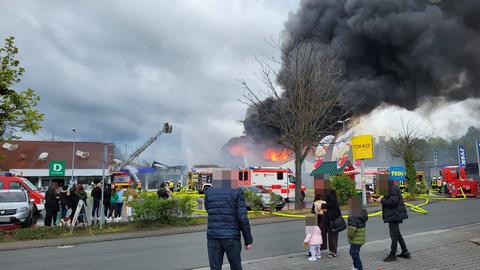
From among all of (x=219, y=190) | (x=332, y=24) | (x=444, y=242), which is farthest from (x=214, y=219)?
(x=332, y=24)

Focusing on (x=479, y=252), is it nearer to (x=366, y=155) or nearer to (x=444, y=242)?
(x=444, y=242)

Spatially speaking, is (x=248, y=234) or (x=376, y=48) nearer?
(x=248, y=234)

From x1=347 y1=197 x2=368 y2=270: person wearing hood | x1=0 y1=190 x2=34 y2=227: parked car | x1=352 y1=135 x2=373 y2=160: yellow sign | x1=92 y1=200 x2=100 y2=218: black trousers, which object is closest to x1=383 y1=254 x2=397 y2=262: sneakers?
x1=347 y1=197 x2=368 y2=270: person wearing hood

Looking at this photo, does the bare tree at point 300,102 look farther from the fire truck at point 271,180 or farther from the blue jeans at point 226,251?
the blue jeans at point 226,251

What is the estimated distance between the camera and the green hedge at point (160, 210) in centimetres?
1206

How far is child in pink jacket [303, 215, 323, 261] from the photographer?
657 centimetres

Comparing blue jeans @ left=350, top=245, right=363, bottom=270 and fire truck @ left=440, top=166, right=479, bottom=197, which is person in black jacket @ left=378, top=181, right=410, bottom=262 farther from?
fire truck @ left=440, top=166, right=479, bottom=197

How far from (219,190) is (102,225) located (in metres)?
9.25

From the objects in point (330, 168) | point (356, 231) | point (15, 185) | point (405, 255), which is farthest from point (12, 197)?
point (330, 168)

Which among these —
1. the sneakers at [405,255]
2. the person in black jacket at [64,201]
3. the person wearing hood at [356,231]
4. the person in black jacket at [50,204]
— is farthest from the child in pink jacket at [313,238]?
the person in black jacket at [64,201]

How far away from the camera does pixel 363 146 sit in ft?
36.1

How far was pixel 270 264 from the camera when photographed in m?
6.36

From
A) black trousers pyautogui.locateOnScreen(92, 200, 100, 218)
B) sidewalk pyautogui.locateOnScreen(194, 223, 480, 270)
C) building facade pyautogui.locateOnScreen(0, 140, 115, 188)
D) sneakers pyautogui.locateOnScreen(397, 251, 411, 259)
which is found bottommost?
sidewalk pyautogui.locateOnScreen(194, 223, 480, 270)

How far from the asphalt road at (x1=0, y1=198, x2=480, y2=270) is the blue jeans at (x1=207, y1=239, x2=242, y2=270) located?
270cm
